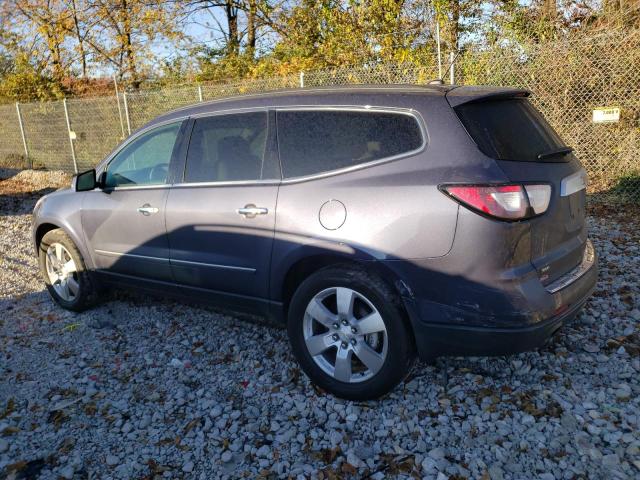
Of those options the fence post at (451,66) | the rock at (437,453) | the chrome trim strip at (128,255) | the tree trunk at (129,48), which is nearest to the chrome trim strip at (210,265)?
the chrome trim strip at (128,255)

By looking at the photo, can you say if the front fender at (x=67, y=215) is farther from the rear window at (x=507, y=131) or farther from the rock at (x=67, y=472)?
the rear window at (x=507, y=131)

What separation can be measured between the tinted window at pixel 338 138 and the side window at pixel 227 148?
0.21 meters

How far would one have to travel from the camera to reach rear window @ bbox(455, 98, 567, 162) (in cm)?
284

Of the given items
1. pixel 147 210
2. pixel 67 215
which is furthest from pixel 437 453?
pixel 67 215

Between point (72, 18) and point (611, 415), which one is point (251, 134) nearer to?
point (611, 415)

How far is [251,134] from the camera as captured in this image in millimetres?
3682

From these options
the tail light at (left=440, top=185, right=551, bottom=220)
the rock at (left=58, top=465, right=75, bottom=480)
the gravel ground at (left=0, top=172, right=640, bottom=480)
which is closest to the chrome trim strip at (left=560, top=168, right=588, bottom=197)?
the tail light at (left=440, top=185, right=551, bottom=220)

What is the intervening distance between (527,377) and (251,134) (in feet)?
7.88

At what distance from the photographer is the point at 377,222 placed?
2.91 meters

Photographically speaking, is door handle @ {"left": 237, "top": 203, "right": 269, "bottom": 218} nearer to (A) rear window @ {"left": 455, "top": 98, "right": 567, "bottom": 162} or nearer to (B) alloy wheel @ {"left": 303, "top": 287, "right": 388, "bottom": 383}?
(B) alloy wheel @ {"left": 303, "top": 287, "right": 388, "bottom": 383}

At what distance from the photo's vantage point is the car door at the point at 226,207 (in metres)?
3.47

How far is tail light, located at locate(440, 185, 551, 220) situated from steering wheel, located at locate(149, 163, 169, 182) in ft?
7.60

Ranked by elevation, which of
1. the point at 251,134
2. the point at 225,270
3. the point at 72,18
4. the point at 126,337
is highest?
the point at 72,18

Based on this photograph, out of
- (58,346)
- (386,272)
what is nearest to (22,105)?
(58,346)
